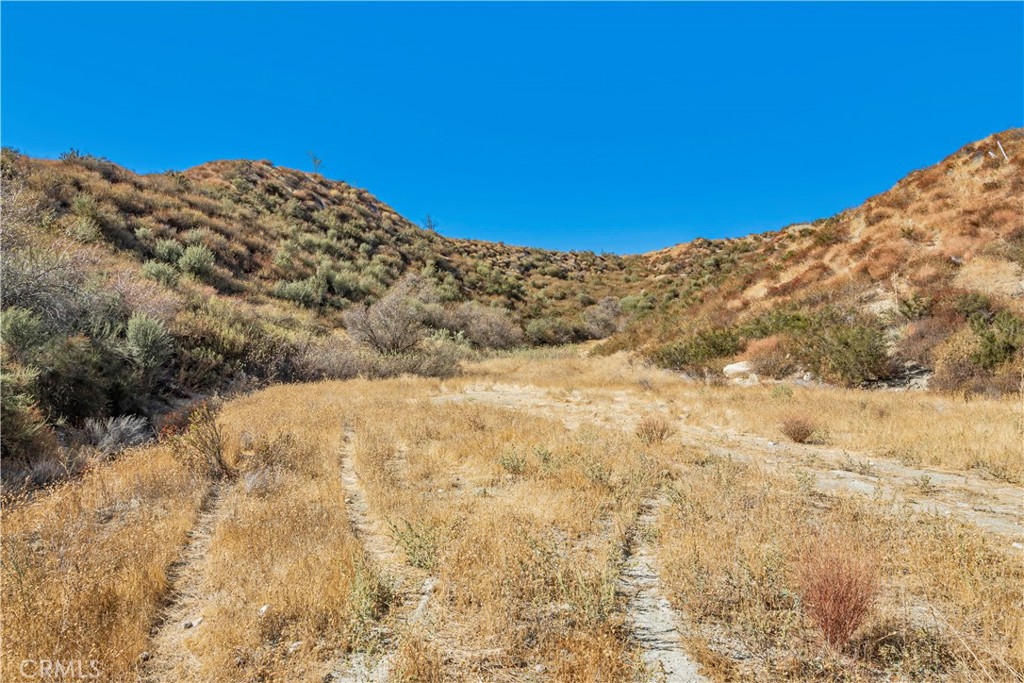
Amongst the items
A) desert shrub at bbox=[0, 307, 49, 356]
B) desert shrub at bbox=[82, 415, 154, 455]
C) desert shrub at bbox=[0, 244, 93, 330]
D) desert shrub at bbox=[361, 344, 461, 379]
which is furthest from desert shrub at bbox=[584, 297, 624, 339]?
desert shrub at bbox=[0, 307, 49, 356]

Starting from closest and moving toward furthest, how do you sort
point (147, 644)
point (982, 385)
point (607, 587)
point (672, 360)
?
point (147, 644)
point (607, 587)
point (982, 385)
point (672, 360)

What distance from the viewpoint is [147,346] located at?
9719 mm

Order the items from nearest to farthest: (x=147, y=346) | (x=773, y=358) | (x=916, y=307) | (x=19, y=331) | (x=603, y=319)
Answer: (x=19, y=331)
(x=147, y=346)
(x=916, y=307)
(x=773, y=358)
(x=603, y=319)

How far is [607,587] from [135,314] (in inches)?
471

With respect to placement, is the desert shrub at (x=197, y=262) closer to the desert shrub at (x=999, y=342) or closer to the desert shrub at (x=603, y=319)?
the desert shrub at (x=603, y=319)

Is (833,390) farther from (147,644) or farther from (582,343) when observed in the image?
(582,343)

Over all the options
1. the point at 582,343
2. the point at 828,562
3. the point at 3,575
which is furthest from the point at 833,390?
the point at 582,343

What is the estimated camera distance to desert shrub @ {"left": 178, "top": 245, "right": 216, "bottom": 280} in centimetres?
2033

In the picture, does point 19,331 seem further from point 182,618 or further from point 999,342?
point 999,342

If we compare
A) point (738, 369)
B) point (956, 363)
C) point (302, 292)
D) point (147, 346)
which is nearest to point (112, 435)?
point (147, 346)

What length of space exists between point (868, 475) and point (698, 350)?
1125cm

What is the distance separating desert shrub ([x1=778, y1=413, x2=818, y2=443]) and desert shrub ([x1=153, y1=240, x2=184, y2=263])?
24.5 metres

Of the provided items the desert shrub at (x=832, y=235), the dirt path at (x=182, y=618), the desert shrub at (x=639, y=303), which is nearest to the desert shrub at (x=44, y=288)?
the dirt path at (x=182, y=618)

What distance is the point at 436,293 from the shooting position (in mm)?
31375
